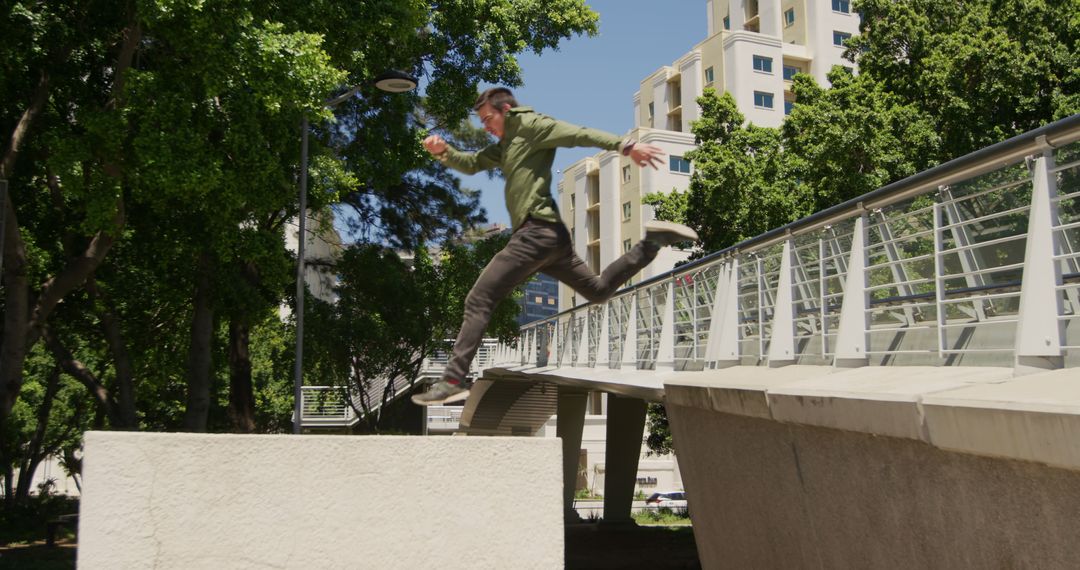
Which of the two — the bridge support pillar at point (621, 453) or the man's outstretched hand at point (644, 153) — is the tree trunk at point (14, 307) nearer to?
the man's outstretched hand at point (644, 153)

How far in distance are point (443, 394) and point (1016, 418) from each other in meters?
2.94

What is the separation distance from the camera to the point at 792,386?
5688 millimetres

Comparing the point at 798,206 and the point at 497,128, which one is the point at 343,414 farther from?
the point at 497,128

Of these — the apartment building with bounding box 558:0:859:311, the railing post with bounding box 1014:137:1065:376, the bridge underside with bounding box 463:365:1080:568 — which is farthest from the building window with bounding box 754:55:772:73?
the railing post with bounding box 1014:137:1065:376

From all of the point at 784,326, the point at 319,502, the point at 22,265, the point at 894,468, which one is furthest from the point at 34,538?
the point at 894,468

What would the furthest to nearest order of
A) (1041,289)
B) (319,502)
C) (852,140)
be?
(852,140) < (1041,289) < (319,502)

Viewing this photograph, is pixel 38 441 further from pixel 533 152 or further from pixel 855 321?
pixel 855 321

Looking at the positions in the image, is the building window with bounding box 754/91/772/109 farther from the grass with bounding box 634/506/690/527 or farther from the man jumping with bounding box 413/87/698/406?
the man jumping with bounding box 413/87/698/406

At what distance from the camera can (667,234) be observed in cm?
571

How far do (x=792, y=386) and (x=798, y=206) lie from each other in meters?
23.2

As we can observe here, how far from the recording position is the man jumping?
18.0 ft

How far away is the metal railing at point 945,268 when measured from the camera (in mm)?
4258

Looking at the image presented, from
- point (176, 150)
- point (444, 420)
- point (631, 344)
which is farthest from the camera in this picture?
Answer: point (444, 420)

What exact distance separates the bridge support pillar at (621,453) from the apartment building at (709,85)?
3044 centimetres
